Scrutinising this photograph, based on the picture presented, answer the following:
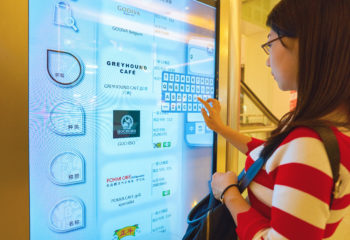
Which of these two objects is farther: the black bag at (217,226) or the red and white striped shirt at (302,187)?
the black bag at (217,226)

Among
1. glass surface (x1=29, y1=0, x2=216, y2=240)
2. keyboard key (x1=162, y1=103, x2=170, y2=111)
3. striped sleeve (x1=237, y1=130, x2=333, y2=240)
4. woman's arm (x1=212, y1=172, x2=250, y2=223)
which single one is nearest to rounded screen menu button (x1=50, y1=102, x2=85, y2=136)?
glass surface (x1=29, y1=0, x2=216, y2=240)

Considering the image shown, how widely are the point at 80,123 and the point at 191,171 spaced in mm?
504

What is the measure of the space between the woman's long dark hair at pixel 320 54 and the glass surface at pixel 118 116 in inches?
16.6

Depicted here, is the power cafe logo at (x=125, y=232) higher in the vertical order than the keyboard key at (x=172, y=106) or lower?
lower

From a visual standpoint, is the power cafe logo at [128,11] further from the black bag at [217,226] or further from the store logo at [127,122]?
the black bag at [217,226]

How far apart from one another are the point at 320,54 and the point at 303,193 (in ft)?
0.98

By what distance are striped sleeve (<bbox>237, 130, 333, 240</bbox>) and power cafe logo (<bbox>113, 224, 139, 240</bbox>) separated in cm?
47

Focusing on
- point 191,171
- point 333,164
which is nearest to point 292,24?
point 333,164

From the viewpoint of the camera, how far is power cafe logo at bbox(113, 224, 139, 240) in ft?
2.35

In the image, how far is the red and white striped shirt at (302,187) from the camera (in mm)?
420

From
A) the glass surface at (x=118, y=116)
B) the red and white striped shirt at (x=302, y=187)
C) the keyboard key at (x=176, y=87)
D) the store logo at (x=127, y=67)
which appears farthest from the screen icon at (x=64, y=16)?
the red and white striped shirt at (x=302, y=187)

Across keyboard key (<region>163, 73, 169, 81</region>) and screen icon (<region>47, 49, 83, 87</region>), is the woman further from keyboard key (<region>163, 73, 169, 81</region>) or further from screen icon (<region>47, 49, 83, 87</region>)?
screen icon (<region>47, 49, 83, 87</region>)

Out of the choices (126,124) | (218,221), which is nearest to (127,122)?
(126,124)

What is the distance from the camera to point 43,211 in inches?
21.9
